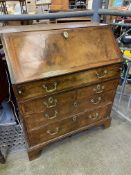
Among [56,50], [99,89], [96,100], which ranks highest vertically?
[56,50]

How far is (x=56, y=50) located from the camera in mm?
1149

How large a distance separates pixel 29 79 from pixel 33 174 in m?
0.82

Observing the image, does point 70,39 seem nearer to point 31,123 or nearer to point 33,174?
point 31,123

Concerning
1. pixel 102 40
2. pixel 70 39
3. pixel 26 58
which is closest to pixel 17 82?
pixel 26 58

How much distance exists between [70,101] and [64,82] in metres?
0.21

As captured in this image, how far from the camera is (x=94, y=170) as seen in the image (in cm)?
136

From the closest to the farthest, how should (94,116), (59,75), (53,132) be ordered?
(59,75) → (53,132) → (94,116)

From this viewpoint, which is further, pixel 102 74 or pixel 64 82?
pixel 102 74

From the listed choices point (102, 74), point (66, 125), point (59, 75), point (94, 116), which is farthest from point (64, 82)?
point (94, 116)

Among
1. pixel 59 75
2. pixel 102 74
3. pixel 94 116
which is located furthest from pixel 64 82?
pixel 94 116

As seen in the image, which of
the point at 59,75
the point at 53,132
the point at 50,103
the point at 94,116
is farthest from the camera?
the point at 94,116

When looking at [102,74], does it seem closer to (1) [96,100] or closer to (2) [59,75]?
(1) [96,100]

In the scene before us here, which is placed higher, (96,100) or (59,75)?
(59,75)

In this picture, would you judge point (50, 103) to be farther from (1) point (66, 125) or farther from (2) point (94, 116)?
(2) point (94, 116)
